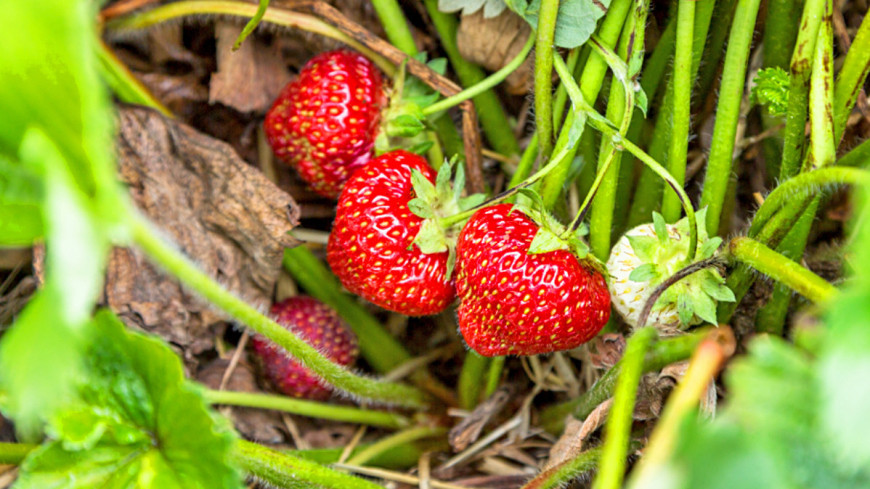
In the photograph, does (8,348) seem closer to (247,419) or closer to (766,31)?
(247,419)

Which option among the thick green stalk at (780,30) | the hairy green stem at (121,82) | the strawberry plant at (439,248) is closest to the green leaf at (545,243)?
the strawberry plant at (439,248)

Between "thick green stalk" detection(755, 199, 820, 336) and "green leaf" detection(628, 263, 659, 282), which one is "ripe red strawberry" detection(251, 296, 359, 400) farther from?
"thick green stalk" detection(755, 199, 820, 336)

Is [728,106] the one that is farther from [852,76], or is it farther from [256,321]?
[256,321]

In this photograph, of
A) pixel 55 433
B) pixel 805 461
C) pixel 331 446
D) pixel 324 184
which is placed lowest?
pixel 331 446

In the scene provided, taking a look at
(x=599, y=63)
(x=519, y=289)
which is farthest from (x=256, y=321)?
(x=599, y=63)

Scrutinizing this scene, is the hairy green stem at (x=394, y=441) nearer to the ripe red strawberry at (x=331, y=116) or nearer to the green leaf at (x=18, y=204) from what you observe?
the ripe red strawberry at (x=331, y=116)

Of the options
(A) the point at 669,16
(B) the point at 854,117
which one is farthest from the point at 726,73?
(B) the point at 854,117
